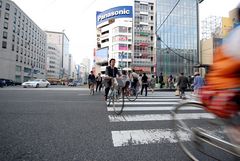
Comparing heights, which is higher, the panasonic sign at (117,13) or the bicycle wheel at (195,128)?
the panasonic sign at (117,13)

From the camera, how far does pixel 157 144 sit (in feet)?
8.72

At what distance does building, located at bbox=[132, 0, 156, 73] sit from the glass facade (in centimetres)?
268

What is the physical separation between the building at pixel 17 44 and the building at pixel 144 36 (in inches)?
1581

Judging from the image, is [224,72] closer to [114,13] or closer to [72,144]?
[72,144]

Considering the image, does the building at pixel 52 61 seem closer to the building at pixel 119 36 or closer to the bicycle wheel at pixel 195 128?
the building at pixel 119 36

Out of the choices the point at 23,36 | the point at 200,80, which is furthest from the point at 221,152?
the point at 23,36

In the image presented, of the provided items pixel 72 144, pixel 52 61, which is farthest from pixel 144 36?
pixel 52 61

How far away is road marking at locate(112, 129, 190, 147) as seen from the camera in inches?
107

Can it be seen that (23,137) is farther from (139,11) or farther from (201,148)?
(139,11)

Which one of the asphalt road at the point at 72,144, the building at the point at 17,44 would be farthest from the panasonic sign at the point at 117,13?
the asphalt road at the point at 72,144

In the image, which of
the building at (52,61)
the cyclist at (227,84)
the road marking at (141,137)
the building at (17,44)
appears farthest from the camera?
the building at (52,61)

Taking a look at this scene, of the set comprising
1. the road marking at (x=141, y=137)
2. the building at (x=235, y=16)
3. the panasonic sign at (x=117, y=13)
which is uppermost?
the panasonic sign at (x=117, y=13)

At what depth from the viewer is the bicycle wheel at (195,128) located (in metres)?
1.85

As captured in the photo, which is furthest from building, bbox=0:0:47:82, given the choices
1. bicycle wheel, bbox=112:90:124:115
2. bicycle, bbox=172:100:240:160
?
bicycle, bbox=172:100:240:160
